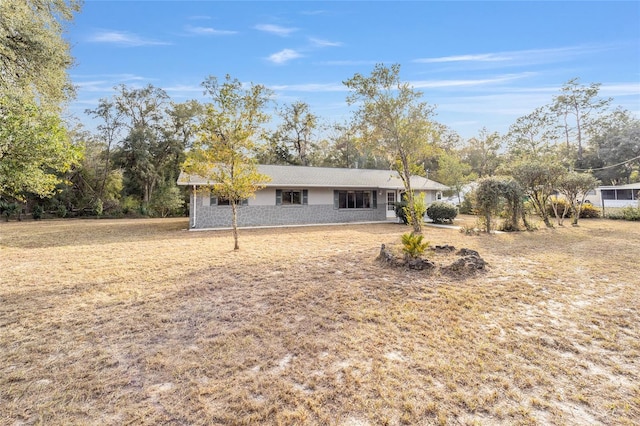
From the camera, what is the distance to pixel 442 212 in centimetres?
1675

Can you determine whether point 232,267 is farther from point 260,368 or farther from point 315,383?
point 315,383

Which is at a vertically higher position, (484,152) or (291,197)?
(484,152)

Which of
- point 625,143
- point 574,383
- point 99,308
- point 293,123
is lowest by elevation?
point 574,383

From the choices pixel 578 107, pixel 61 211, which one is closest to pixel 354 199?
pixel 61 211

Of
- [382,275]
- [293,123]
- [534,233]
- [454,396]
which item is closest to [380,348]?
[454,396]

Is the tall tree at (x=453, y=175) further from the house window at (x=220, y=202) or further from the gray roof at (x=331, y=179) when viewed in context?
the house window at (x=220, y=202)

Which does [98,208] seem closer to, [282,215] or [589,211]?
[282,215]

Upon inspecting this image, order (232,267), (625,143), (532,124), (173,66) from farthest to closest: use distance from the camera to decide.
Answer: (532,124)
(625,143)
(173,66)
(232,267)

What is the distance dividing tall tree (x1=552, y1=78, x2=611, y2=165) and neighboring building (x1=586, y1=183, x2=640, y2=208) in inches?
483

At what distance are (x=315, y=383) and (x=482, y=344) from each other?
2.06 m

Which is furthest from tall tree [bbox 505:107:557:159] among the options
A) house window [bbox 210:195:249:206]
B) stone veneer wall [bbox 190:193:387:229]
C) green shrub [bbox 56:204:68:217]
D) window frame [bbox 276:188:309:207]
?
green shrub [bbox 56:204:68:217]

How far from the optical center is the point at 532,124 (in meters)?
33.3

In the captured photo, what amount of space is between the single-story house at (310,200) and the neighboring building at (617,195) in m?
15.0

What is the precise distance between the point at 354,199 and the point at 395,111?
6608 mm
